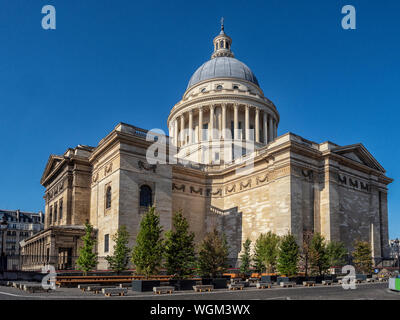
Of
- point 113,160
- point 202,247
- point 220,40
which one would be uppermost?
point 220,40

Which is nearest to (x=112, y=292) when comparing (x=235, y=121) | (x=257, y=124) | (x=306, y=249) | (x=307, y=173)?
(x=306, y=249)

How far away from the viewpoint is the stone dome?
6612 cm

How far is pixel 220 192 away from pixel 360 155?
17394mm

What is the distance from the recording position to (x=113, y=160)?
134 feet

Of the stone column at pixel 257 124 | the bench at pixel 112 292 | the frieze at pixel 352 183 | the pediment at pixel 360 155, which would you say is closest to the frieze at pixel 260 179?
the pediment at pixel 360 155

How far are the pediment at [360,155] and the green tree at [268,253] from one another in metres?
13.6

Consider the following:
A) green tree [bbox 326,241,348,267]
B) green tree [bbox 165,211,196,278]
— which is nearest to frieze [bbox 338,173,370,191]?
green tree [bbox 326,241,348,267]

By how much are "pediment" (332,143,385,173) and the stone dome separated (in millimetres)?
24481

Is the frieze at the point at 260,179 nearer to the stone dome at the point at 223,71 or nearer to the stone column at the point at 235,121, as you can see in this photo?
the stone column at the point at 235,121

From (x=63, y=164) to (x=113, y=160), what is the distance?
9.85 metres

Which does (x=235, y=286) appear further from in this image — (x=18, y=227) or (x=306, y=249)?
(x=18, y=227)
